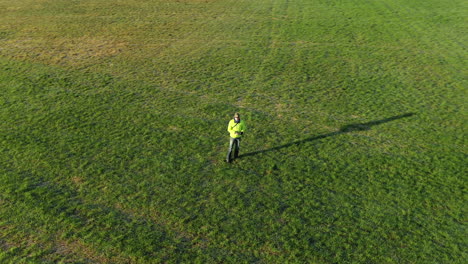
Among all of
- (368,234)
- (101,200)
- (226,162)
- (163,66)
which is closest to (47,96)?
(163,66)

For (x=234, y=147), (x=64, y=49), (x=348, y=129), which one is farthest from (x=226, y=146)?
(x=64, y=49)

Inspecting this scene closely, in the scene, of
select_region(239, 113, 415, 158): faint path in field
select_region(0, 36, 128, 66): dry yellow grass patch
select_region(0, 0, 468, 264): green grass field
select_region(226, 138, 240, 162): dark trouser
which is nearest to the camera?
select_region(0, 0, 468, 264): green grass field

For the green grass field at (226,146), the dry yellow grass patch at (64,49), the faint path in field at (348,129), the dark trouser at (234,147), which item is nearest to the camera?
the green grass field at (226,146)

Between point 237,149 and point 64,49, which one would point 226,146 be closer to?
point 237,149

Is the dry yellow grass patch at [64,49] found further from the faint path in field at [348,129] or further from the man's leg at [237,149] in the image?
the faint path in field at [348,129]

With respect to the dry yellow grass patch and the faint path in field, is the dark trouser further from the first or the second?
the dry yellow grass patch

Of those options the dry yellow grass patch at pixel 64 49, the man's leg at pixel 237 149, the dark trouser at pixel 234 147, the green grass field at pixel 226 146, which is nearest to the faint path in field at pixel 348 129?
the green grass field at pixel 226 146

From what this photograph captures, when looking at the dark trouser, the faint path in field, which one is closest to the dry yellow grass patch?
the dark trouser

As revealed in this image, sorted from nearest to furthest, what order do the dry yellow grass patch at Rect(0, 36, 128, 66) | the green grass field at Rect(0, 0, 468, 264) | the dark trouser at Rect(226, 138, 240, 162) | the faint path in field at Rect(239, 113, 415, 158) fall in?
the green grass field at Rect(0, 0, 468, 264) → the dark trouser at Rect(226, 138, 240, 162) → the faint path in field at Rect(239, 113, 415, 158) → the dry yellow grass patch at Rect(0, 36, 128, 66)

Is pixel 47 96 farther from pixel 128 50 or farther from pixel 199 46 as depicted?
pixel 199 46
